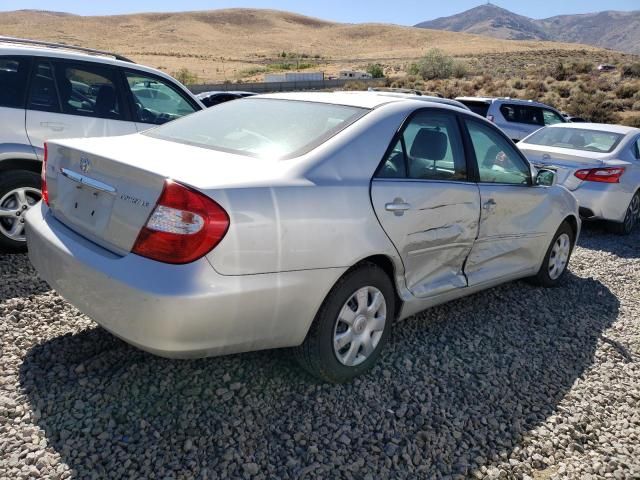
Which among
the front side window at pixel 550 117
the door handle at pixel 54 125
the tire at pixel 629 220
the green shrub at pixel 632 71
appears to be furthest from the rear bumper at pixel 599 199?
the green shrub at pixel 632 71

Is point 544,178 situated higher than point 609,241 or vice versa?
point 544,178

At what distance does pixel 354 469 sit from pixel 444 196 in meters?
1.76

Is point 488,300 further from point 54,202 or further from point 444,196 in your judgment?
point 54,202

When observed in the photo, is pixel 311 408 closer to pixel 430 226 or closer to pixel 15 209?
pixel 430 226

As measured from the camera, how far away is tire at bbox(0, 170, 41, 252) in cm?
452

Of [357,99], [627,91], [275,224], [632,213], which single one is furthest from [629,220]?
[627,91]

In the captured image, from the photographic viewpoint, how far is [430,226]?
3479mm

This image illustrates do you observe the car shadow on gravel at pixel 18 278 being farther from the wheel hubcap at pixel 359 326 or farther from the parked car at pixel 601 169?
the parked car at pixel 601 169

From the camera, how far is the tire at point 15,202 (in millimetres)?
4516

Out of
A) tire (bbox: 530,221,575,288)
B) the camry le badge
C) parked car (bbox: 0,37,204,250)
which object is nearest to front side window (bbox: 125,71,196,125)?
parked car (bbox: 0,37,204,250)

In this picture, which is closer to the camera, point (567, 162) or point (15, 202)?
point (15, 202)

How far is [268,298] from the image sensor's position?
264 cm

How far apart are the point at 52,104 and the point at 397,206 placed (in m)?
3.29

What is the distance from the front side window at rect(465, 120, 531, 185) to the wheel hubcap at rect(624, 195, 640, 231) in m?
3.74
